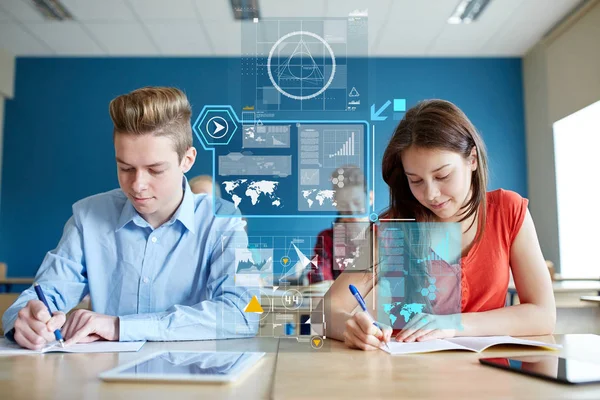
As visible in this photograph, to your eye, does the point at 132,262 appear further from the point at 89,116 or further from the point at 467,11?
the point at 89,116

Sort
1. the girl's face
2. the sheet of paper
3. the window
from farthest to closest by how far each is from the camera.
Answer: the window → the girl's face → the sheet of paper

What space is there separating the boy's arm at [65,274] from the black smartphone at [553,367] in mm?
922

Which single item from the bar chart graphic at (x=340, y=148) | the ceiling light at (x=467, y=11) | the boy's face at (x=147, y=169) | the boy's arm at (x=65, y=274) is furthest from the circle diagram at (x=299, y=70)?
the ceiling light at (x=467, y=11)

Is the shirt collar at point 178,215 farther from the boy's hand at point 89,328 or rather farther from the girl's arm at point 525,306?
the girl's arm at point 525,306

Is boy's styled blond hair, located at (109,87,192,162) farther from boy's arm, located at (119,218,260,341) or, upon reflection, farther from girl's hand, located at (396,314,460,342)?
girl's hand, located at (396,314,460,342)

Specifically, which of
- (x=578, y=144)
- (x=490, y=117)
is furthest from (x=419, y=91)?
(x=578, y=144)

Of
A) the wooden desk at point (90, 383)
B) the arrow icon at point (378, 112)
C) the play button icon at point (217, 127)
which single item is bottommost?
the wooden desk at point (90, 383)

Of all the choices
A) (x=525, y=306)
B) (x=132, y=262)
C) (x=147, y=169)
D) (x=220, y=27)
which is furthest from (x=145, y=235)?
(x=220, y=27)

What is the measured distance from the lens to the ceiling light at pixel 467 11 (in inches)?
154

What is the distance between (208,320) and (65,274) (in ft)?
1.30

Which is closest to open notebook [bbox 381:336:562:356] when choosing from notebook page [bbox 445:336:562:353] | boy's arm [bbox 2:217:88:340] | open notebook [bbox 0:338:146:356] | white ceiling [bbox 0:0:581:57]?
notebook page [bbox 445:336:562:353]

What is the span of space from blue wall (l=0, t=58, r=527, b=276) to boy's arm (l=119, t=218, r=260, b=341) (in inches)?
152

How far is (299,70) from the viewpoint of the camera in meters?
0.93

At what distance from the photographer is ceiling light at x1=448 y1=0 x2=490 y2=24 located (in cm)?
391
